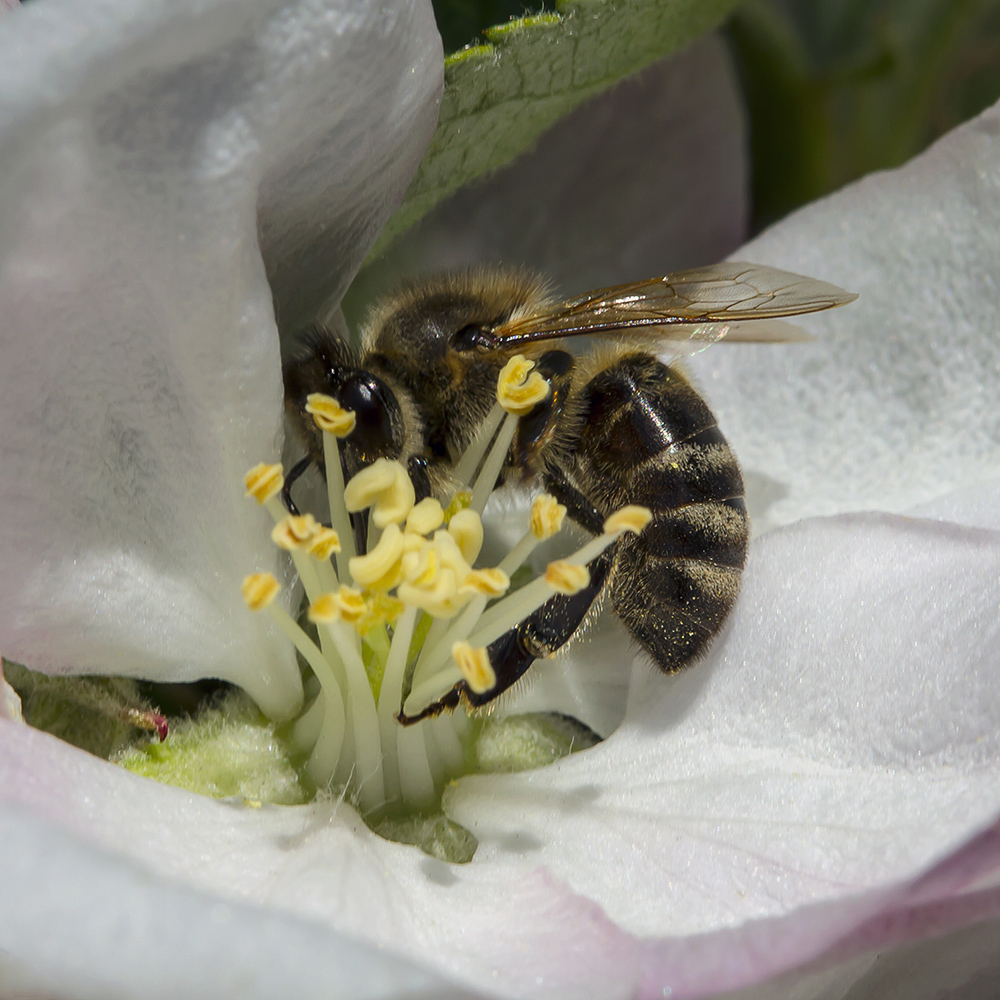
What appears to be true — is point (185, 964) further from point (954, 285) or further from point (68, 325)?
point (954, 285)

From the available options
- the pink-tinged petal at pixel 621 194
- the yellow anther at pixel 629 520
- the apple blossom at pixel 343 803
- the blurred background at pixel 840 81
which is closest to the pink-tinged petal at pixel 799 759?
the apple blossom at pixel 343 803

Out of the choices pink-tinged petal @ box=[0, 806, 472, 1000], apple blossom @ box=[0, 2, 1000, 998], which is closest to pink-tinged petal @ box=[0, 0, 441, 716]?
apple blossom @ box=[0, 2, 1000, 998]

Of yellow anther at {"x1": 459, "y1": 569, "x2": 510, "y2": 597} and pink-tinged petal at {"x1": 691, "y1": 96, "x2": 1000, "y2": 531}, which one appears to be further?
pink-tinged petal at {"x1": 691, "y1": 96, "x2": 1000, "y2": 531}

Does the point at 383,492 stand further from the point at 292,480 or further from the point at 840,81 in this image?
the point at 840,81

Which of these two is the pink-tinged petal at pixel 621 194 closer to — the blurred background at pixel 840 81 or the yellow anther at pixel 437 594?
the blurred background at pixel 840 81

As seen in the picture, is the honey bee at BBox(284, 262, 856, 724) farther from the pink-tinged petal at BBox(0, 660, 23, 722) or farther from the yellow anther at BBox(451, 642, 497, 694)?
the pink-tinged petal at BBox(0, 660, 23, 722)
